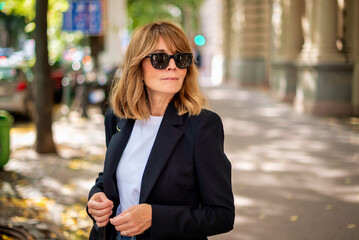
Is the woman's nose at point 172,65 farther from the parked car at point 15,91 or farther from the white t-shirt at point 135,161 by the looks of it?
the parked car at point 15,91

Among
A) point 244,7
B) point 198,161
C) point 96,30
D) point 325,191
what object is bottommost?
point 325,191

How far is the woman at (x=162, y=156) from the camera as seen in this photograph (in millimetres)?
2207

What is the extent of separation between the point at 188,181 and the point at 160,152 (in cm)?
18

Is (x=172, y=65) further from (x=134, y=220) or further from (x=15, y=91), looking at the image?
(x=15, y=91)

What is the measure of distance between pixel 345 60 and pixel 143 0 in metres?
17.7

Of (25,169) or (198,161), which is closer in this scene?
(198,161)

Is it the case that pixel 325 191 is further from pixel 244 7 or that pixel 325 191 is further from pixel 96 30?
pixel 244 7

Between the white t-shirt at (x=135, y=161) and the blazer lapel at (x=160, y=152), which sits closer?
the blazer lapel at (x=160, y=152)

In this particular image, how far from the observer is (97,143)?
10.6 metres

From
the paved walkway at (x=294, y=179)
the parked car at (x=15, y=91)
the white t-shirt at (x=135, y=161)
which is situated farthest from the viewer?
the parked car at (x=15, y=91)

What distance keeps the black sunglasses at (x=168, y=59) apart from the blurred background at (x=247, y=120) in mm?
725

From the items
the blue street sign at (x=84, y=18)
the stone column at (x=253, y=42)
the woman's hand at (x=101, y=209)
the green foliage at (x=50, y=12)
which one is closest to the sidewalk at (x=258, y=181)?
the blue street sign at (x=84, y=18)

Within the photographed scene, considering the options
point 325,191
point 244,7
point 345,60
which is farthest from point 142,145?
point 244,7

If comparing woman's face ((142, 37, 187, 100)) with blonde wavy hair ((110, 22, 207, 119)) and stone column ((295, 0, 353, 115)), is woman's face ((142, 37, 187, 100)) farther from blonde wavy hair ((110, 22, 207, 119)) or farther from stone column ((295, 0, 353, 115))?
stone column ((295, 0, 353, 115))
